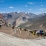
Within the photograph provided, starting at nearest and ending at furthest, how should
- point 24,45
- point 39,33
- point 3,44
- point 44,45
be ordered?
point 3,44 < point 24,45 < point 44,45 < point 39,33

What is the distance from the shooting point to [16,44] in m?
24.5

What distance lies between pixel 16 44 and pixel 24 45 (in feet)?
4.29

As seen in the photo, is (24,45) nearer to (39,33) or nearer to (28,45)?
(28,45)

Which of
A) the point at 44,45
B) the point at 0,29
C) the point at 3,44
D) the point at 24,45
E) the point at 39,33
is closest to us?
the point at 3,44

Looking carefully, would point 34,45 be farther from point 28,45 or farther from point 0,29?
point 0,29

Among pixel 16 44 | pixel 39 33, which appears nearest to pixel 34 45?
pixel 16 44

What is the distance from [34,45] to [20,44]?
253 cm

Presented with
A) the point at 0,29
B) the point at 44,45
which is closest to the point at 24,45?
the point at 44,45

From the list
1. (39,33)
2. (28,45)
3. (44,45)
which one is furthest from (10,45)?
(39,33)

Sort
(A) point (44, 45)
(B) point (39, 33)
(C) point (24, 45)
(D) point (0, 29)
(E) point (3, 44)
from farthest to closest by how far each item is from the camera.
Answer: (B) point (39, 33) < (D) point (0, 29) < (A) point (44, 45) < (C) point (24, 45) < (E) point (3, 44)

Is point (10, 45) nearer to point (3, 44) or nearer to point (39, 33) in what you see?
point (3, 44)

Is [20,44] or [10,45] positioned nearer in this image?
[10,45]

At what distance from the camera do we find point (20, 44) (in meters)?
24.9

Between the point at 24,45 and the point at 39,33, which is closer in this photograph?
the point at 24,45
